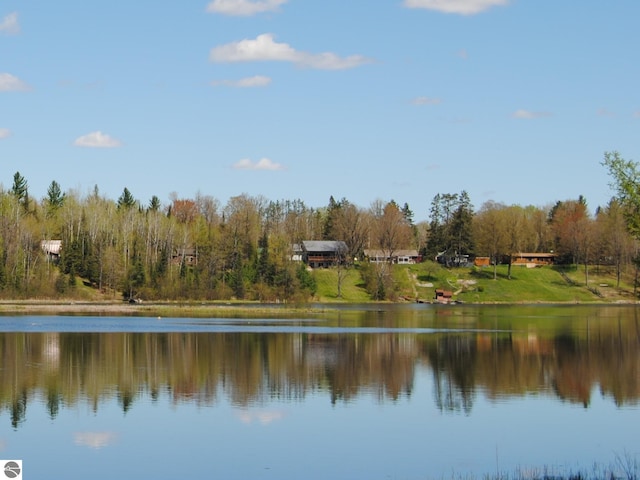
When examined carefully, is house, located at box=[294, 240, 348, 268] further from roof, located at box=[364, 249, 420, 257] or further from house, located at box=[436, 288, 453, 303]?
house, located at box=[436, 288, 453, 303]

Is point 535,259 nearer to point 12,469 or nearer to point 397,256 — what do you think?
point 397,256

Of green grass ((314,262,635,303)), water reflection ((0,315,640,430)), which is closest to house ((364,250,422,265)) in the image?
green grass ((314,262,635,303))

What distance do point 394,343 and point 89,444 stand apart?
114 feet

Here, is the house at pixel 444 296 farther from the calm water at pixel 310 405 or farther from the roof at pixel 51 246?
the calm water at pixel 310 405

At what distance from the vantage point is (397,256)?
165625mm

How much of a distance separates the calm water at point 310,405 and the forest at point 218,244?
5788 cm

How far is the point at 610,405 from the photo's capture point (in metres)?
34.9

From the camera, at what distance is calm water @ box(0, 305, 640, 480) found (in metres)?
25.2

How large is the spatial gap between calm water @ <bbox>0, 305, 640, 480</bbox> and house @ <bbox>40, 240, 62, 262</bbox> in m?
71.2

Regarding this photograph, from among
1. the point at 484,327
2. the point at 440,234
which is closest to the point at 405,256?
the point at 440,234

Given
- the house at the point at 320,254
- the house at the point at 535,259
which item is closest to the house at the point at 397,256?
the house at the point at 320,254

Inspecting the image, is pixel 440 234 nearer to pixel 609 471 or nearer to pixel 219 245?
pixel 219 245

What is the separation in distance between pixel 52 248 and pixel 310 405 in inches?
4352

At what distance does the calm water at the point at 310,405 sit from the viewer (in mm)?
25188
